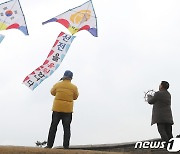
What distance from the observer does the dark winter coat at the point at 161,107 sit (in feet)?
23.0

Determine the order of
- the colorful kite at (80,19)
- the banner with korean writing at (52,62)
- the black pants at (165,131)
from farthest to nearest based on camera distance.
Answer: the colorful kite at (80,19) → the banner with korean writing at (52,62) → the black pants at (165,131)

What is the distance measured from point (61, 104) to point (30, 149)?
5.05ft

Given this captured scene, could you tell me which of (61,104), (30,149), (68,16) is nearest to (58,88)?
(61,104)

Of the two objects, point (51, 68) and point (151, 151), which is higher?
point (51, 68)

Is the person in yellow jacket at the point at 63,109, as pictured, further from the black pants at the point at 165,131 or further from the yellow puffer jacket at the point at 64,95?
the black pants at the point at 165,131

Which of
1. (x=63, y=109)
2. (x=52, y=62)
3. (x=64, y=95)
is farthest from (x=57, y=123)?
(x=52, y=62)

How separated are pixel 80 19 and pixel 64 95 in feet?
16.5

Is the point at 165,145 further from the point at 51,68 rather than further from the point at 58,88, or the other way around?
the point at 51,68

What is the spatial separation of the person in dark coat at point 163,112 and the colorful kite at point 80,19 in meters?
4.88

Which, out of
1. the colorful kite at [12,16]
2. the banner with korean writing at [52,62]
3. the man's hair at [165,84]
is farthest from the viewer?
the colorful kite at [12,16]

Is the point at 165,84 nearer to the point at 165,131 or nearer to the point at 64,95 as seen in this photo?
the point at 165,131

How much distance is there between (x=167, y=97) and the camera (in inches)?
282

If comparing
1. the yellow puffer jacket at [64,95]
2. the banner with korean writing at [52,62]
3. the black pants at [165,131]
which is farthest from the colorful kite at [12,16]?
the black pants at [165,131]

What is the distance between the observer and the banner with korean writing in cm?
1071
